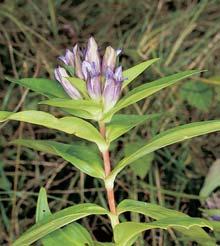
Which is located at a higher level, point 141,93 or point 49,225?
point 141,93

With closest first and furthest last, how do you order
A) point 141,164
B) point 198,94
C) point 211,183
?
point 211,183 → point 141,164 → point 198,94

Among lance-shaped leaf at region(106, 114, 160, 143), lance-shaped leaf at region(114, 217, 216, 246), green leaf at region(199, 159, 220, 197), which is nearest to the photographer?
lance-shaped leaf at region(114, 217, 216, 246)

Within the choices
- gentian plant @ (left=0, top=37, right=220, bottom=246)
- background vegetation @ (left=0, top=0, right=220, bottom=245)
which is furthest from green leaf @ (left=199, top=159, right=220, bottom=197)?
gentian plant @ (left=0, top=37, right=220, bottom=246)

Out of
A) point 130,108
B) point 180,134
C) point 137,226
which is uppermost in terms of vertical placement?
point 130,108

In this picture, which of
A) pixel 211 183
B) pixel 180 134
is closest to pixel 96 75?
pixel 180 134

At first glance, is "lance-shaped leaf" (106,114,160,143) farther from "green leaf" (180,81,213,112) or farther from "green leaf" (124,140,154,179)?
"green leaf" (180,81,213,112)

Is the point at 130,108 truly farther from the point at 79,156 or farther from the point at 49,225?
the point at 49,225

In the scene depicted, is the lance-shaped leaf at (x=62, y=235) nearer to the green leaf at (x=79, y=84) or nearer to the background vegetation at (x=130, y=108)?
the green leaf at (x=79, y=84)

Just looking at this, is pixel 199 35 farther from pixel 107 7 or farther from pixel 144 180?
pixel 144 180
